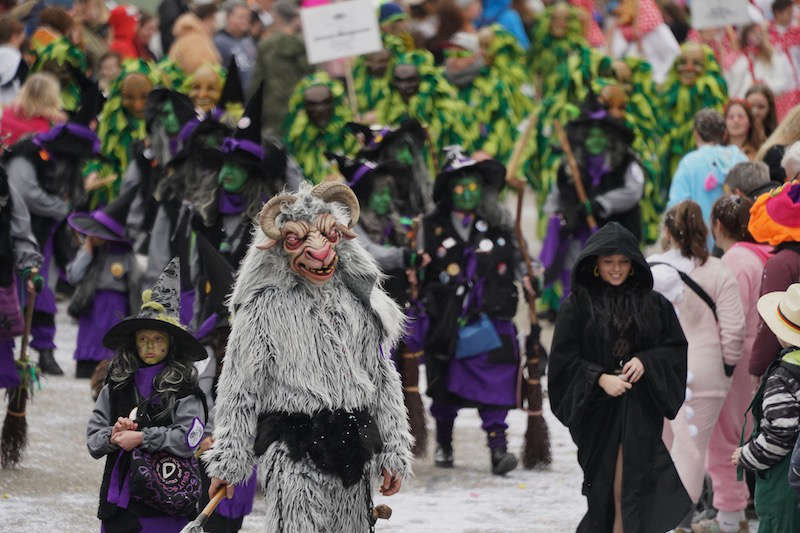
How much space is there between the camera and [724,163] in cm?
1138

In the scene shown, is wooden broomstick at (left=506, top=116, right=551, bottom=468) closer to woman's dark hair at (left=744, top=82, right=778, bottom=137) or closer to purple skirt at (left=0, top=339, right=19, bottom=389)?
woman's dark hair at (left=744, top=82, right=778, bottom=137)

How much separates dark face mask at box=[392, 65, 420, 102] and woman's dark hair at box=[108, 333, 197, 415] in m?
7.79

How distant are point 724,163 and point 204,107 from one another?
4156 millimetres

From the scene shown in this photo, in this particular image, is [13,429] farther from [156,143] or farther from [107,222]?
[156,143]

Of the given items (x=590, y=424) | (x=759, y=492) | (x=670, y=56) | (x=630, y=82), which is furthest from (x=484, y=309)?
(x=670, y=56)

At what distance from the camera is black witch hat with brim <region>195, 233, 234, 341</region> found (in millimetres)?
8477

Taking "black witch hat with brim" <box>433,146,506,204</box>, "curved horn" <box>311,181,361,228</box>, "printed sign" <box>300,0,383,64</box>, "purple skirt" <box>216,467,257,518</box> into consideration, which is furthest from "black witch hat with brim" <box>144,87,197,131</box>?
"curved horn" <box>311,181,361,228</box>

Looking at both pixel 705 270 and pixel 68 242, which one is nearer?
pixel 705 270

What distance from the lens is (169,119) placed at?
39.1 ft

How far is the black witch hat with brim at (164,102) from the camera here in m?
11.8

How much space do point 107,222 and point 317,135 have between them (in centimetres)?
319

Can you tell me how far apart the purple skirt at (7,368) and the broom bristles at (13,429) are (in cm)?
16

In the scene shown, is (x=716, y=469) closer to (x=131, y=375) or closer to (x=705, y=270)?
(x=705, y=270)

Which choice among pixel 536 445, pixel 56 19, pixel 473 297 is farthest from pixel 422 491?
pixel 56 19
